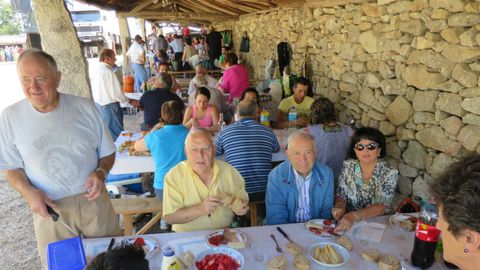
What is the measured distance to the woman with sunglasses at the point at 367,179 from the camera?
2.46 m

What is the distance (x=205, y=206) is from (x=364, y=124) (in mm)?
3065

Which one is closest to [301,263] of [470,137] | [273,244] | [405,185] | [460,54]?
[273,244]

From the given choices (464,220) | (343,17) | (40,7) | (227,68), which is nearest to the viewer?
(464,220)

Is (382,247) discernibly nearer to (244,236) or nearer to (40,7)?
(244,236)

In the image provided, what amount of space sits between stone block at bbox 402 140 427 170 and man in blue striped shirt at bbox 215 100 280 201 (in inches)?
60.5

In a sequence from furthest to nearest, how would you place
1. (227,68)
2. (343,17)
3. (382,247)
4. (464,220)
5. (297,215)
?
(227,68) < (343,17) < (297,215) < (382,247) < (464,220)

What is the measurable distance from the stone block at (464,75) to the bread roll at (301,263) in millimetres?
2170

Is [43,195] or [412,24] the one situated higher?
[412,24]

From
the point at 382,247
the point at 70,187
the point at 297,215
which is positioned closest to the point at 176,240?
the point at 70,187

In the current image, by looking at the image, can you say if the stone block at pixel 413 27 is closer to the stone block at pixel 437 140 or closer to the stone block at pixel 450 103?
the stone block at pixel 450 103

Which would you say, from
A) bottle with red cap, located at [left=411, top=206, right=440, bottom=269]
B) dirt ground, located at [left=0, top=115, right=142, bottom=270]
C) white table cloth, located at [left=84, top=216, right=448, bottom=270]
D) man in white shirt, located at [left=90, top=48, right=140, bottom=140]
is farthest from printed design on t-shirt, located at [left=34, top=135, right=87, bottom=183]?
man in white shirt, located at [left=90, top=48, right=140, bottom=140]

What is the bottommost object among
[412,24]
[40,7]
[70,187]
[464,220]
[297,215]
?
[297,215]

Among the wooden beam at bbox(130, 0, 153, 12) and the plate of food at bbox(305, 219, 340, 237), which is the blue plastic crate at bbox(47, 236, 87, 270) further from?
the wooden beam at bbox(130, 0, 153, 12)

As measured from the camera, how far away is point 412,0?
11.1 ft
